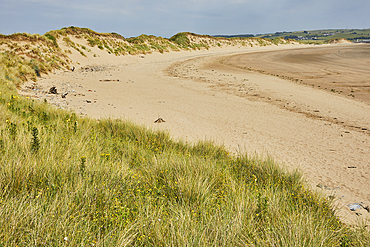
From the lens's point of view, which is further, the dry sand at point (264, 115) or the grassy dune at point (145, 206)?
the dry sand at point (264, 115)

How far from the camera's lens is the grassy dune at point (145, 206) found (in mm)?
2297

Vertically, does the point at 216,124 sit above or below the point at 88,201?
below

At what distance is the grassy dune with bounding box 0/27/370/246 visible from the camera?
2297 mm

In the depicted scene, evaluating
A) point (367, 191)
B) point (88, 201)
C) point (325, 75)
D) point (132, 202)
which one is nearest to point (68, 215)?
point (88, 201)

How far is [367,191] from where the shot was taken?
4852 mm

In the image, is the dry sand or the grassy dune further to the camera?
the dry sand

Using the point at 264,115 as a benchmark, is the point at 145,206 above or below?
above

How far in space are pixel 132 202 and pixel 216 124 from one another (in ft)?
20.9

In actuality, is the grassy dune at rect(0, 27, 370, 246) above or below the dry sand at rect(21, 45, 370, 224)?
above

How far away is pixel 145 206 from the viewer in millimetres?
2924

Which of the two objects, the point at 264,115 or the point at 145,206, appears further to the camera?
the point at 264,115

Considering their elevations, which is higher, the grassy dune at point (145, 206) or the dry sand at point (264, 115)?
the grassy dune at point (145, 206)

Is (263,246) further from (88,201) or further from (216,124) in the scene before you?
(216,124)

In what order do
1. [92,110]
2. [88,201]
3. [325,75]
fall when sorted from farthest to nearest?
[325,75]
[92,110]
[88,201]
